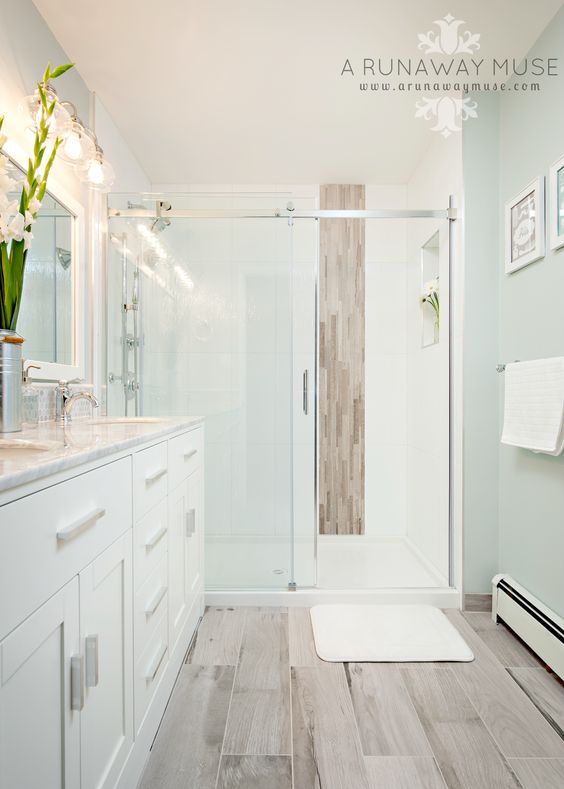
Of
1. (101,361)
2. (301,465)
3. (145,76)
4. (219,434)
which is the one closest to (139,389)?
(101,361)

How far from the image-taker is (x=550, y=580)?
1.75 meters

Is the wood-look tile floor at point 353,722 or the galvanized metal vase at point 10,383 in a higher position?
the galvanized metal vase at point 10,383

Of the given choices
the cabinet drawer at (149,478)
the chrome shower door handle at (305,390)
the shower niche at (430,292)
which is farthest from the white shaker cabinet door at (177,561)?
the shower niche at (430,292)

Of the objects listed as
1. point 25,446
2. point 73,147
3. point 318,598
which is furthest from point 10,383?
point 318,598

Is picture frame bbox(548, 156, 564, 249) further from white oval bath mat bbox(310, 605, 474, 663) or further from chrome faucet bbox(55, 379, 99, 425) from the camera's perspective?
chrome faucet bbox(55, 379, 99, 425)

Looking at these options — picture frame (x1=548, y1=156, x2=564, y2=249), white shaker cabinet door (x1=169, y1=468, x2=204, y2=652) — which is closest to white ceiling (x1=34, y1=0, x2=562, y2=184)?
picture frame (x1=548, y1=156, x2=564, y2=249)

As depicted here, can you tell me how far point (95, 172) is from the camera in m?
1.90

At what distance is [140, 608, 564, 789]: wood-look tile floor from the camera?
1206 mm

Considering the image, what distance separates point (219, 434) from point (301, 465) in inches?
17.8

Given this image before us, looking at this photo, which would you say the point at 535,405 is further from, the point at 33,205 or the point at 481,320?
the point at 33,205

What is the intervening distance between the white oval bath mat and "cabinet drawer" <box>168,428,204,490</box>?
896 millimetres

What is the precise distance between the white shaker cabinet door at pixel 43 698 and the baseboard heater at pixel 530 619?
62.8 inches

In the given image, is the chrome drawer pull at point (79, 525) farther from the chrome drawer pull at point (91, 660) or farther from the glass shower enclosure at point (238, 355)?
the glass shower enclosure at point (238, 355)

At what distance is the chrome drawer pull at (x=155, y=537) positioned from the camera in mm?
1253
